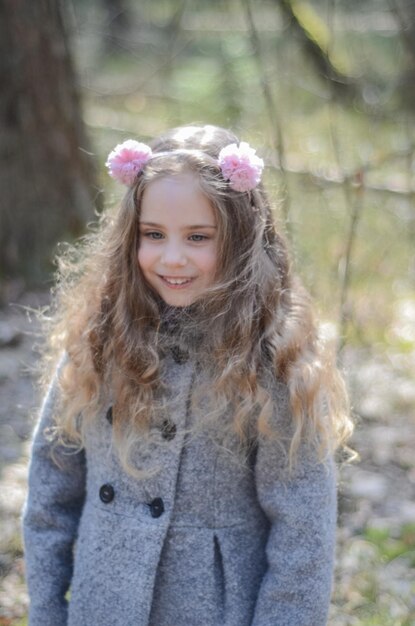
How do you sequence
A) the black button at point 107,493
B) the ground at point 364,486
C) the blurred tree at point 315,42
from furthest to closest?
the blurred tree at point 315,42
the ground at point 364,486
the black button at point 107,493

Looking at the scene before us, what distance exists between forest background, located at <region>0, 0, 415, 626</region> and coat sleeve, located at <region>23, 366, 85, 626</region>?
63 cm

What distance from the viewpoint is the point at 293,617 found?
1.73m

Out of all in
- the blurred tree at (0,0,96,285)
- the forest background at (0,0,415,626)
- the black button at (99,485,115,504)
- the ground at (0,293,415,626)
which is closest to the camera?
the black button at (99,485,115,504)

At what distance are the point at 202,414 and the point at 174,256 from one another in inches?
12.0

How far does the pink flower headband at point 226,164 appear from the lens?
173 centimetres

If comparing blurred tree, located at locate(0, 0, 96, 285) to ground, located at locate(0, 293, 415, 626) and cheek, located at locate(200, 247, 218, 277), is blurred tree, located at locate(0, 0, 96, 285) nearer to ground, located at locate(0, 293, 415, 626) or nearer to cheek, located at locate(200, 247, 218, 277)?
ground, located at locate(0, 293, 415, 626)

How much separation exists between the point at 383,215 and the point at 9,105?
2025mm

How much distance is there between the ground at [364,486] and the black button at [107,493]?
0.74 meters

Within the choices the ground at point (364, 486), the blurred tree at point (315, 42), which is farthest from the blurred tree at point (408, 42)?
the ground at point (364, 486)

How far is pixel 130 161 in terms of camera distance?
5.89 feet

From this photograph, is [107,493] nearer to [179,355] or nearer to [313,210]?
[179,355]

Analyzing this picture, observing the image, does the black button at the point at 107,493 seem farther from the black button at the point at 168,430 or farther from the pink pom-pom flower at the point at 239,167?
the pink pom-pom flower at the point at 239,167

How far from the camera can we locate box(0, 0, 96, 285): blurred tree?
447 cm

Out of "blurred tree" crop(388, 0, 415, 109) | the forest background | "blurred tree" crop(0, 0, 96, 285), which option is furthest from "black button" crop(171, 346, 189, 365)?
"blurred tree" crop(0, 0, 96, 285)
